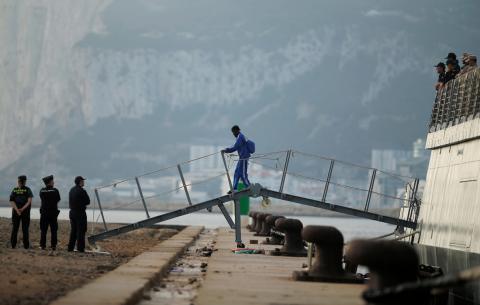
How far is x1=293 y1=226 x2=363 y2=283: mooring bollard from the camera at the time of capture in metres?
14.7

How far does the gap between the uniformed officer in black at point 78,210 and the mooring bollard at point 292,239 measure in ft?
14.8

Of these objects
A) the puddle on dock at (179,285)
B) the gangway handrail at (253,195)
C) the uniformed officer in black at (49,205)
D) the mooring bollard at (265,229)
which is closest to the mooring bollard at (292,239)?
the puddle on dock at (179,285)

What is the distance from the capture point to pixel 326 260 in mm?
14945

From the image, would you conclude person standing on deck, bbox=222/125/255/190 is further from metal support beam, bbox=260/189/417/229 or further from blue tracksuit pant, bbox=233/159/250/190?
metal support beam, bbox=260/189/417/229

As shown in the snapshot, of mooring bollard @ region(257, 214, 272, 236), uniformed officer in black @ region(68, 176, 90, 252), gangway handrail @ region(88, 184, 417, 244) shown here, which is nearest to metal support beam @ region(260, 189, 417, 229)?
gangway handrail @ region(88, 184, 417, 244)

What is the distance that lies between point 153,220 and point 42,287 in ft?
46.8

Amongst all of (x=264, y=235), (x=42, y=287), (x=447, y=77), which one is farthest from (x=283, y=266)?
(x=264, y=235)

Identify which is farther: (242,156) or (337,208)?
(242,156)

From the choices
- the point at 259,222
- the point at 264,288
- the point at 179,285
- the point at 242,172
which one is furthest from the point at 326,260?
the point at 259,222

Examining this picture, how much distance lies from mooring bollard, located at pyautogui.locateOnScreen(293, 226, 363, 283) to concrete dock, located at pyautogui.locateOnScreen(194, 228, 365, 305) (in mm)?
314

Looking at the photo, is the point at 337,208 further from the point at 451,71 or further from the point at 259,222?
the point at 259,222

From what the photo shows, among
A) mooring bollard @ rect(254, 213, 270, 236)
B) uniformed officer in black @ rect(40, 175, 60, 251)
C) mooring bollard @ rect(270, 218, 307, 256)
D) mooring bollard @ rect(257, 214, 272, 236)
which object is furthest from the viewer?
mooring bollard @ rect(254, 213, 270, 236)

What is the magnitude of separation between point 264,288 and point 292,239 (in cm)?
943

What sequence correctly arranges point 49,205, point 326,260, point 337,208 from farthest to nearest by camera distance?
point 337,208, point 49,205, point 326,260
